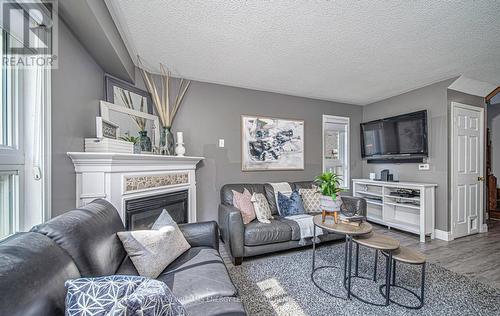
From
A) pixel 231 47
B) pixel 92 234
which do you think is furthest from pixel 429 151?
pixel 92 234

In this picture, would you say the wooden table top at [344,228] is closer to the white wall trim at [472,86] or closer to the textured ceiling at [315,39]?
the textured ceiling at [315,39]

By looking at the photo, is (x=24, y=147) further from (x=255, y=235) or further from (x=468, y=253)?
(x=468, y=253)

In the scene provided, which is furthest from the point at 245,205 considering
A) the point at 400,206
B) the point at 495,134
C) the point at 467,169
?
the point at 495,134

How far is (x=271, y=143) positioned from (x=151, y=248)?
99.1 inches

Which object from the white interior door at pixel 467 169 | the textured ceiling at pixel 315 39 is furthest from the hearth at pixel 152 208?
the white interior door at pixel 467 169

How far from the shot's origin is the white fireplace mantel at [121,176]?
1.67m

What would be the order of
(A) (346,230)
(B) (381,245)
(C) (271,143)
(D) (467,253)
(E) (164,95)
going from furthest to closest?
(C) (271,143) < (E) (164,95) < (D) (467,253) < (A) (346,230) < (B) (381,245)

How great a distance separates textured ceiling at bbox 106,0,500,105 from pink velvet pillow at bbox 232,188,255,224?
1.66 m

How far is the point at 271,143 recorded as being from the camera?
3.49 meters

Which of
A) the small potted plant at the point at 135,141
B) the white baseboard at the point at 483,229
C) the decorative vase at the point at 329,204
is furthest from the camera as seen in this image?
the white baseboard at the point at 483,229

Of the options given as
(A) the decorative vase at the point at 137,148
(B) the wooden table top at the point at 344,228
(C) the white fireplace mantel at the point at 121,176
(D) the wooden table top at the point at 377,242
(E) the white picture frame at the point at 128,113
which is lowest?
(D) the wooden table top at the point at 377,242

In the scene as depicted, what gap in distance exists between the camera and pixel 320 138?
3920 millimetres

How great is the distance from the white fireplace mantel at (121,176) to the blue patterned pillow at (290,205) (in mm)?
1433

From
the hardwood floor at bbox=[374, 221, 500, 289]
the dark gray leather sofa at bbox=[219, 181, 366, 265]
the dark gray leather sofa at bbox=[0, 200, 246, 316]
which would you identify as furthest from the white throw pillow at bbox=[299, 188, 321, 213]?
the dark gray leather sofa at bbox=[0, 200, 246, 316]
